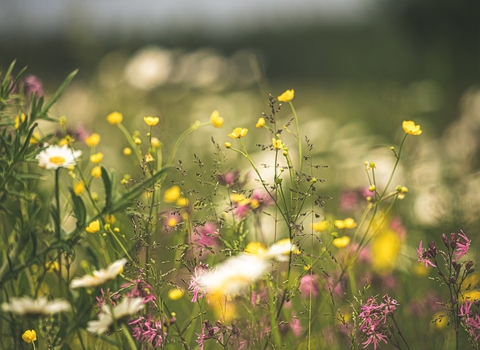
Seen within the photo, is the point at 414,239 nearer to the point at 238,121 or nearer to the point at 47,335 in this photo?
the point at 47,335

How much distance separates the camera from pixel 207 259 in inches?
46.8

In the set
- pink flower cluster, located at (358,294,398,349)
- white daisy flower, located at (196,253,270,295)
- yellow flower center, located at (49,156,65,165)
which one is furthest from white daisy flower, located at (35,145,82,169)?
pink flower cluster, located at (358,294,398,349)

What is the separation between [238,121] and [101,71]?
980mm

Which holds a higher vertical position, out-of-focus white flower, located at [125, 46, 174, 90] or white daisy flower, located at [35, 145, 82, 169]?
white daisy flower, located at [35, 145, 82, 169]

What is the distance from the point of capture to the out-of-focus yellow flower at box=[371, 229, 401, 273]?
49.2 inches

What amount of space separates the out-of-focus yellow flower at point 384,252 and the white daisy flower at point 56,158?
0.77m

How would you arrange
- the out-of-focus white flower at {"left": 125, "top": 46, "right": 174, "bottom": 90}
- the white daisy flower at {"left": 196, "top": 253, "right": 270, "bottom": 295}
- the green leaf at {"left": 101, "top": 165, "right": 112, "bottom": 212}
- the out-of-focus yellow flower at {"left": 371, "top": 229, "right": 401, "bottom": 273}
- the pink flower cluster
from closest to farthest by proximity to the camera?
the white daisy flower at {"left": 196, "top": 253, "right": 270, "bottom": 295}, the pink flower cluster, the green leaf at {"left": 101, "top": 165, "right": 112, "bottom": 212}, the out-of-focus yellow flower at {"left": 371, "top": 229, "right": 401, "bottom": 273}, the out-of-focus white flower at {"left": 125, "top": 46, "right": 174, "bottom": 90}

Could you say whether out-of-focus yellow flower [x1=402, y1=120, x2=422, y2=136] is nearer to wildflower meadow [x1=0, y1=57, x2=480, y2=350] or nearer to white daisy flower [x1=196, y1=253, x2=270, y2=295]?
wildflower meadow [x1=0, y1=57, x2=480, y2=350]

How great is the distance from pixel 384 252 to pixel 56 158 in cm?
88

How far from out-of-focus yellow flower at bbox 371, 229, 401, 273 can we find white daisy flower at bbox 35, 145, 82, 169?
2.52 ft

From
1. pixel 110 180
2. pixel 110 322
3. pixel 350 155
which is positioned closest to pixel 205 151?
pixel 350 155

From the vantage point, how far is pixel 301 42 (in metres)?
15.1

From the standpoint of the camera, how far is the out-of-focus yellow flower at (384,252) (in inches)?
49.2

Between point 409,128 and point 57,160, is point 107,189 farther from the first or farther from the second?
point 409,128
